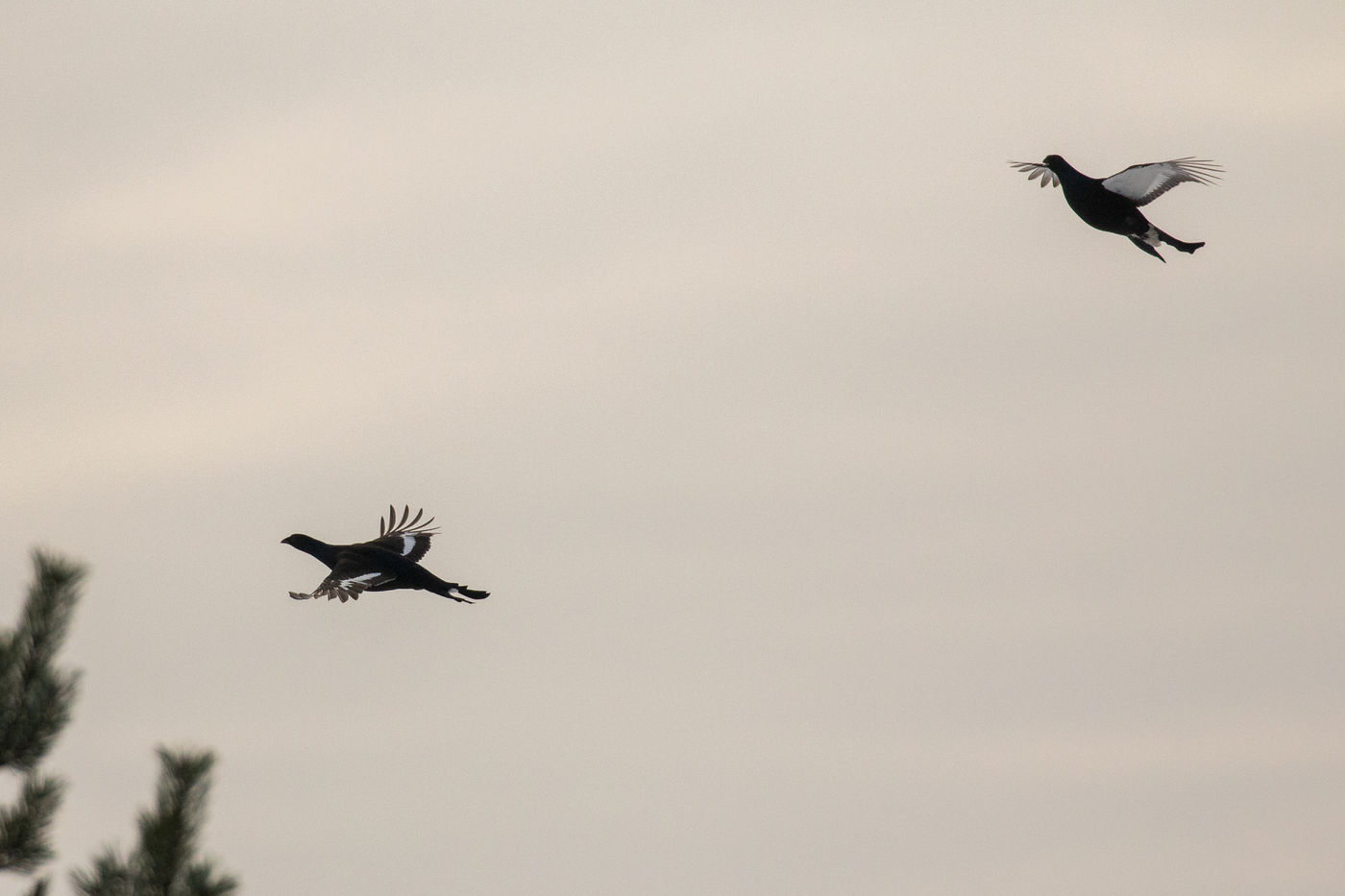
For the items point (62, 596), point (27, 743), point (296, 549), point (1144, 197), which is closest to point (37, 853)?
point (27, 743)

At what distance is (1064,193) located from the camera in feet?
92.7

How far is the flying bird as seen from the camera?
26750mm

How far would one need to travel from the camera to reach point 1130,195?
1064 inches

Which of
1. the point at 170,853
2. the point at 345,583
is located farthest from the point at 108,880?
the point at 345,583

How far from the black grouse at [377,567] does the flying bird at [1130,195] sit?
11699 millimetres

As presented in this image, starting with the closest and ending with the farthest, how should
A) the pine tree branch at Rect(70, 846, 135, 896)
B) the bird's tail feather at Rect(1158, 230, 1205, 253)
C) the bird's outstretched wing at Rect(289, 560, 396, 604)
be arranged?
the pine tree branch at Rect(70, 846, 135, 896) → the bird's tail feather at Rect(1158, 230, 1205, 253) → the bird's outstretched wing at Rect(289, 560, 396, 604)

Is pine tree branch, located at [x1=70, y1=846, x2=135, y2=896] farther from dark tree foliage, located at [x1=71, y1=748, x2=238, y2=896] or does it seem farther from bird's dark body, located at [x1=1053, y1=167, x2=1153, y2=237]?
bird's dark body, located at [x1=1053, y1=167, x2=1153, y2=237]

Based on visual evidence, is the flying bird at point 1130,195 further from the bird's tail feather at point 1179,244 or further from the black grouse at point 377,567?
the black grouse at point 377,567

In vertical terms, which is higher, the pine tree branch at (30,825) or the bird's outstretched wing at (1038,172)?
the bird's outstretched wing at (1038,172)

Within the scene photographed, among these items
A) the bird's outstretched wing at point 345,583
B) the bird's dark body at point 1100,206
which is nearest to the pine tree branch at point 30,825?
the bird's outstretched wing at point 345,583

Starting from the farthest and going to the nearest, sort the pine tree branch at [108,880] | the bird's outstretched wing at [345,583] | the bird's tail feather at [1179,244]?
the bird's outstretched wing at [345,583] < the bird's tail feather at [1179,244] < the pine tree branch at [108,880]

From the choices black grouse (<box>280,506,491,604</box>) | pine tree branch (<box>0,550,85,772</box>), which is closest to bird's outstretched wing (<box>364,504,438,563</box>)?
black grouse (<box>280,506,491,604</box>)

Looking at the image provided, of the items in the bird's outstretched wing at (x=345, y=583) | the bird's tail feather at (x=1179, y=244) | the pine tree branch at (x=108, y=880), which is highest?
the bird's tail feather at (x=1179, y=244)

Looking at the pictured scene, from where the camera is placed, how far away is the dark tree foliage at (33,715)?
1112cm
